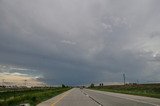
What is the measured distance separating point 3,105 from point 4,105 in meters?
0.28

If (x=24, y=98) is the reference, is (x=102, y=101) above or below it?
below

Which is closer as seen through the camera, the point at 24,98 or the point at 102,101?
the point at 102,101

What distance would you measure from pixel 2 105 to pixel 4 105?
492 mm

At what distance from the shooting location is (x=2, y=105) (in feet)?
84.3

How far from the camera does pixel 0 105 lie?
25.2 m

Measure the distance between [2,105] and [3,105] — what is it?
0.68 ft

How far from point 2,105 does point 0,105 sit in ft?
1.72

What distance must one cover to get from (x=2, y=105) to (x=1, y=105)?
238 mm

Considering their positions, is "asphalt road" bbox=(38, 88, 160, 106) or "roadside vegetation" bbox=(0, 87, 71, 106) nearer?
"asphalt road" bbox=(38, 88, 160, 106)

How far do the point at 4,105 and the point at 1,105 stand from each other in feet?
2.40

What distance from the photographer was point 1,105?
25469mm

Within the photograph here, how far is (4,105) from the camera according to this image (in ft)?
85.9

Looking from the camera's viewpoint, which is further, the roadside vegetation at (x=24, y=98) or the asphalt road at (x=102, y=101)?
the roadside vegetation at (x=24, y=98)
